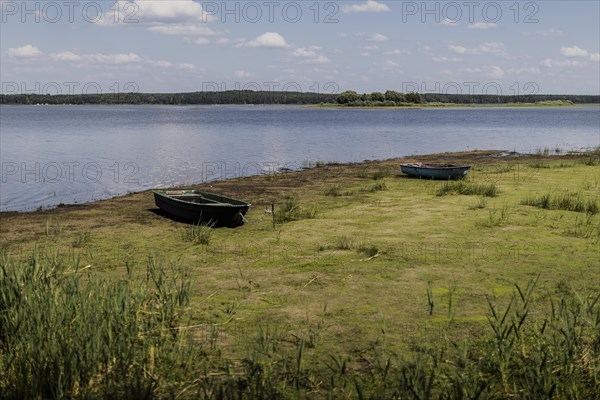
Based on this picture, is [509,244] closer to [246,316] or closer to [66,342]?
[246,316]

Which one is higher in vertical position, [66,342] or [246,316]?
[66,342]

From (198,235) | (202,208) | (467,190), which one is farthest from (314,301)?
(467,190)

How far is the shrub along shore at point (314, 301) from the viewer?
5973mm

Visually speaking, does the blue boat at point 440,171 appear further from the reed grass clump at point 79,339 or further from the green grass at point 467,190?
the reed grass clump at point 79,339

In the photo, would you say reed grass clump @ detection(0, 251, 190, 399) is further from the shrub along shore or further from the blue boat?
the blue boat

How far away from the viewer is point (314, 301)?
9359mm

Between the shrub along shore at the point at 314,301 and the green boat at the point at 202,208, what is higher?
the green boat at the point at 202,208

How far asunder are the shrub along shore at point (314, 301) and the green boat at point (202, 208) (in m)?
0.33

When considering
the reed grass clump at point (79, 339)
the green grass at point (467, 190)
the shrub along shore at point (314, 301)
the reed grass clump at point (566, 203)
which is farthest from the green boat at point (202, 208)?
the reed grass clump at point (566, 203)

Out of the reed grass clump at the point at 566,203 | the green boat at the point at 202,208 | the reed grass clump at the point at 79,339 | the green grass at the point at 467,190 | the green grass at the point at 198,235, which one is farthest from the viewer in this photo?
the green grass at the point at 467,190

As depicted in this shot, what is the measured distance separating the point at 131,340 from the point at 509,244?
895 centimetres

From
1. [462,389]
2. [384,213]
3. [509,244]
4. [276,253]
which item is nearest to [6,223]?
[276,253]

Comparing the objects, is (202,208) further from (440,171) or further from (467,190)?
(440,171)

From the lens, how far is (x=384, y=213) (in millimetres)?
17156
